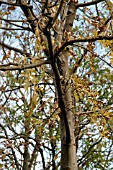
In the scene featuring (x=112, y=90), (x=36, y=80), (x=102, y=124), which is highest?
(x=112, y=90)

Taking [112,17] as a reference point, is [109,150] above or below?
above

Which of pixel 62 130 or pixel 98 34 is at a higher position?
pixel 98 34

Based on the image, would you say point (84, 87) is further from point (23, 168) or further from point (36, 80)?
point (23, 168)

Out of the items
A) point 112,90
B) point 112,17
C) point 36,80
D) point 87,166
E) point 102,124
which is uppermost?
point 112,90

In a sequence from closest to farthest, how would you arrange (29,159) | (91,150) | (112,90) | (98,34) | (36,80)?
1. (98,34)
2. (36,80)
3. (112,90)
4. (91,150)
5. (29,159)

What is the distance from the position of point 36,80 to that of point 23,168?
13.5 ft

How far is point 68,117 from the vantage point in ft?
11.0

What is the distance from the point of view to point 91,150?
21.5 ft

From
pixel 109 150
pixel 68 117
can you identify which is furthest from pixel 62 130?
pixel 109 150

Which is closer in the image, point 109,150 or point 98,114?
point 98,114

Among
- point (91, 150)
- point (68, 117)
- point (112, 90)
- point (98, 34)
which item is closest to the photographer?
point (98, 34)

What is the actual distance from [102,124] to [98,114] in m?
0.11

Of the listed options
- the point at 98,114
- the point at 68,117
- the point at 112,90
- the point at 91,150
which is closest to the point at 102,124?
the point at 98,114

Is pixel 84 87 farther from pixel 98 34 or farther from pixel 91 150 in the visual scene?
pixel 91 150
